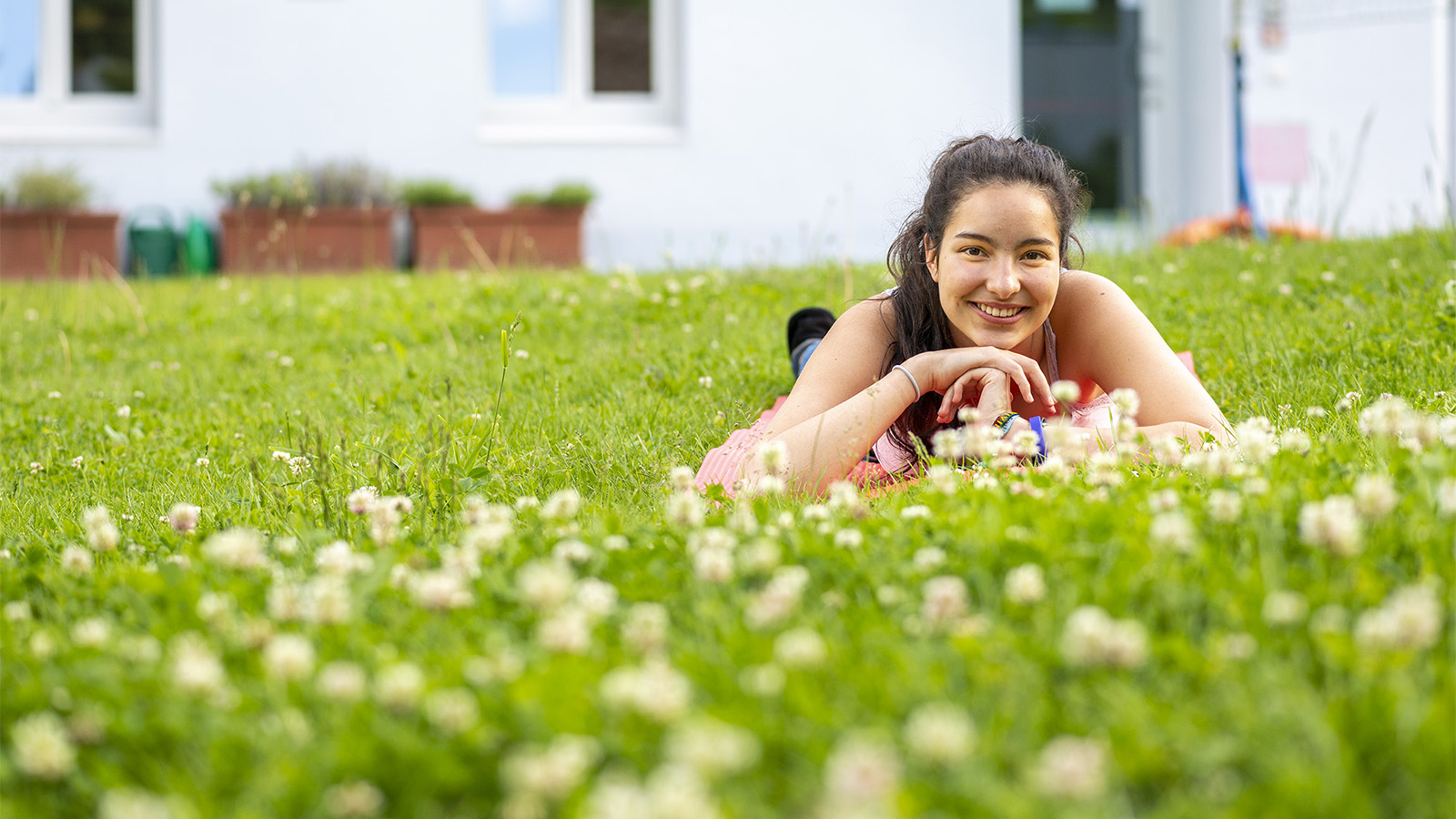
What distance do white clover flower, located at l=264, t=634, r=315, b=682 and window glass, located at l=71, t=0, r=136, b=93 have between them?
10.9 m

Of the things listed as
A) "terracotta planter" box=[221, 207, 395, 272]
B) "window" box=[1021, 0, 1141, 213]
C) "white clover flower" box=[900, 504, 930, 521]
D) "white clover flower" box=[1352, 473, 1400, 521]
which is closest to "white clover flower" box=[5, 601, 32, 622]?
"white clover flower" box=[900, 504, 930, 521]

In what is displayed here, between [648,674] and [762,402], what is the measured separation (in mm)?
2917

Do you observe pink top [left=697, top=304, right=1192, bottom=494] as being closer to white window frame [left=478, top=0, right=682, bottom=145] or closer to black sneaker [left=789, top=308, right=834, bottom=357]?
black sneaker [left=789, top=308, right=834, bottom=357]

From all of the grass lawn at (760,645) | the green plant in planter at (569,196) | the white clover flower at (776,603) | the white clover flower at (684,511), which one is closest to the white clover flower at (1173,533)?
the grass lawn at (760,645)

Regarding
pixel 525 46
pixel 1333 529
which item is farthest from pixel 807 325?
pixel 525 46

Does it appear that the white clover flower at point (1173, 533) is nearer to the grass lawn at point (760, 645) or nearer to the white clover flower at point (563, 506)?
the grass lawn at point (760, 645)

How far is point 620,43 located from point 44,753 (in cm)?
1060

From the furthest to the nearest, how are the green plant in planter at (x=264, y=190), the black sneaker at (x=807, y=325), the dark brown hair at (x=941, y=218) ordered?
1. the green plant in planter at (x=264, y=190)
2. the black sneaker at (x=807, y=325)
3. the dark brown hair at (x=941, y=218)

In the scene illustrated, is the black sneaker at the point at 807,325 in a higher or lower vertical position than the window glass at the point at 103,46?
lower

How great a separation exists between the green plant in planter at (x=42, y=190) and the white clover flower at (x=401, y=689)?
1000 cm

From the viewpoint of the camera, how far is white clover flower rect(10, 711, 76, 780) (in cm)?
130

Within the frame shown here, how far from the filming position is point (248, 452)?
378 centimetres

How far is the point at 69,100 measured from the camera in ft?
34.8

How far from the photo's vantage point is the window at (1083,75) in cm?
1169
